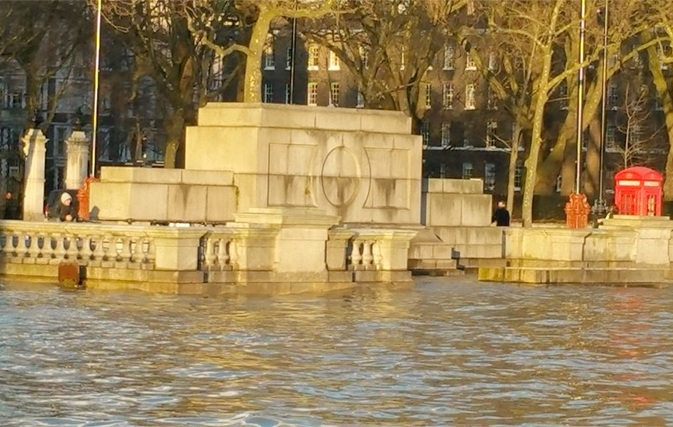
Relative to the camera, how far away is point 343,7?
59.4m

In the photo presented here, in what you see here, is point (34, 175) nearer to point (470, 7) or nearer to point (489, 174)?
point (470, 7)

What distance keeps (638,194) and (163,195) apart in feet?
42.4

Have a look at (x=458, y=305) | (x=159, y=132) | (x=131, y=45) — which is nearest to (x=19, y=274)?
(x=458, y=305)

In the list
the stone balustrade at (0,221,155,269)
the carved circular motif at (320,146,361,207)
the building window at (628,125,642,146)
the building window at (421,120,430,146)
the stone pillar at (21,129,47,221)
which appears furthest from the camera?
the building window at (421,120,430,146)

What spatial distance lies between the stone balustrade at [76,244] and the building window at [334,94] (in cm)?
8506

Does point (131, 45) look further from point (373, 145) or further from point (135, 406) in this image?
point (135, 406)

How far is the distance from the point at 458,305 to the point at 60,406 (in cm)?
1378

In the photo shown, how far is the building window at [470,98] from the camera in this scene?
4225 inches

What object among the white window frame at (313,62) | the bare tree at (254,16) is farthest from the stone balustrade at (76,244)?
the white window frame at (313,62)

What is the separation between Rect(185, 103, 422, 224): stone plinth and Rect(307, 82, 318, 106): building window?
80521 mm

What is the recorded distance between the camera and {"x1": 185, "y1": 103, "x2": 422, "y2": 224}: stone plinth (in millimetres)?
35562

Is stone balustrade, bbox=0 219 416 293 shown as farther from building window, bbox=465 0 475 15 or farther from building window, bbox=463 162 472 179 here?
building window, bbox=463 162 472 179

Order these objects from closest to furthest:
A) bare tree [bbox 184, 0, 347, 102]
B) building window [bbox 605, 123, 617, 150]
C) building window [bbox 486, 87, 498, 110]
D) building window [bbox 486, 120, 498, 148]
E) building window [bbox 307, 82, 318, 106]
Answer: bare tree [bbox 184, 0, 347, 102]
building window [bbox 486, 87, 498, 110]
building window [bbox 486, 120, 498, 148]
building window [bbox 605, 123, 617, 150]
building window [bbox 307, 82, 318, 106]

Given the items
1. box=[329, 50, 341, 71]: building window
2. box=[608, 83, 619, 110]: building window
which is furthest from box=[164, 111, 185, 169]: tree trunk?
box=[329, 50, 341, 71]: building window
